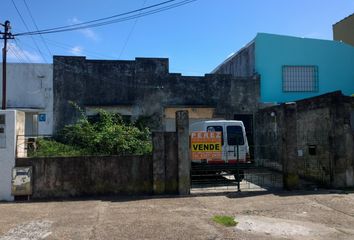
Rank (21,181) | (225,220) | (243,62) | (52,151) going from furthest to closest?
(243,62), (52,151), (21,181), (225,220)

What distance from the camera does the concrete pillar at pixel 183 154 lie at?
13.1 metres

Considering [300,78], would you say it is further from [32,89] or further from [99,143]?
[32,89]

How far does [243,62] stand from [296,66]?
3.27m

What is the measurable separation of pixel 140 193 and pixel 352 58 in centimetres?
1902

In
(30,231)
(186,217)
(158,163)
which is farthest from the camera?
(158,163)

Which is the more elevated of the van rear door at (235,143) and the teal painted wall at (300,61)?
the teal painted wall at (300,61)

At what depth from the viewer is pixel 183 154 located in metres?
13.2

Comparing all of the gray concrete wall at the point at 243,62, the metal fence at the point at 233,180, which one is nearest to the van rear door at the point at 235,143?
the metal fence at the point at 233,180

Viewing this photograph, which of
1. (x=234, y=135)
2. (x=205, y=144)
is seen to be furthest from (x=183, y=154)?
(x=234, y=135)

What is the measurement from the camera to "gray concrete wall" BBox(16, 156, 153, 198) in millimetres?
12711

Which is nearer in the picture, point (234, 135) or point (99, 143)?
point (99, 143)

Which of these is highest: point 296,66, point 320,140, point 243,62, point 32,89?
point 243,62

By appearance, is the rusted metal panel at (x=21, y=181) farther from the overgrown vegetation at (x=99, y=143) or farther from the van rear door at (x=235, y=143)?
the van rear door at (x=235, y=143)

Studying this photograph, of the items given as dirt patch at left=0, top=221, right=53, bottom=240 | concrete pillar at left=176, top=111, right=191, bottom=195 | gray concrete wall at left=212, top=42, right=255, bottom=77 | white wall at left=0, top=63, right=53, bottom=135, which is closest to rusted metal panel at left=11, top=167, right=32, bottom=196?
dirt patch at left=0, top=221, right=53, bottom=240
